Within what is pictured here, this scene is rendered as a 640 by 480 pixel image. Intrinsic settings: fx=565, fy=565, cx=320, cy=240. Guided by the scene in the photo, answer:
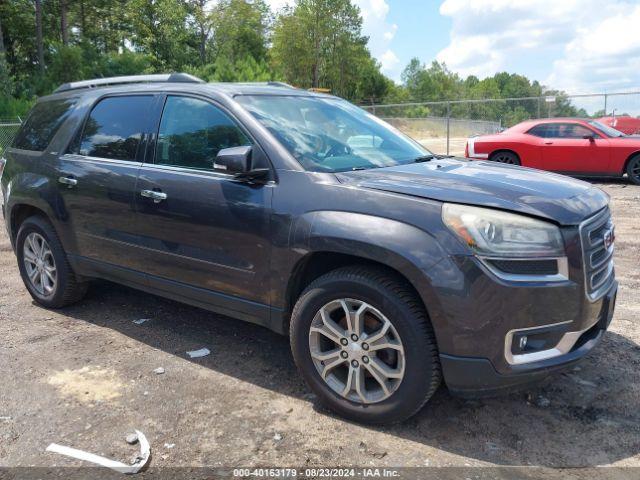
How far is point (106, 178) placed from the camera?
4.16 metres

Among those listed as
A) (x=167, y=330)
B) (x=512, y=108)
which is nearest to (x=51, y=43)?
(x=512, y=108)

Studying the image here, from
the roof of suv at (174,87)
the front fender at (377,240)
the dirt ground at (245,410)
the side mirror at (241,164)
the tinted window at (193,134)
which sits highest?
the roof of suv at (174,87)

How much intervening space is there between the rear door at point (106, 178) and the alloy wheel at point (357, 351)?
1.72 meters

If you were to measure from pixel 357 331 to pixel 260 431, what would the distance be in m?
0.75

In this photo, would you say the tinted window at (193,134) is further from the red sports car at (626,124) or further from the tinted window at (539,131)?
the red sports car at (626,124)

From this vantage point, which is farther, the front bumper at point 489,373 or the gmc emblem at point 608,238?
the gmc emblem at point 608,238

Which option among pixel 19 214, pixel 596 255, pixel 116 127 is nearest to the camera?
pixel 596 255

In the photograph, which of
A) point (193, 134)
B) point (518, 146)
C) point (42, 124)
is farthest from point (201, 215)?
point (518, 146)

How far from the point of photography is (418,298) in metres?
2.86

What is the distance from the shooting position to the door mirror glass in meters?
3.26

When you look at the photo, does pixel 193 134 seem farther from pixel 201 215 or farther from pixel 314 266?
pixel 314 266

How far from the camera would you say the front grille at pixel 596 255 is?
2.81 meters

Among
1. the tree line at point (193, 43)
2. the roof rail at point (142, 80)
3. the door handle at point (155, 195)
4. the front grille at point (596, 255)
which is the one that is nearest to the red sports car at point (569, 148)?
the roof rail at point (142, 80)

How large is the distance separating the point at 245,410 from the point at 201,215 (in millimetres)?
1224
